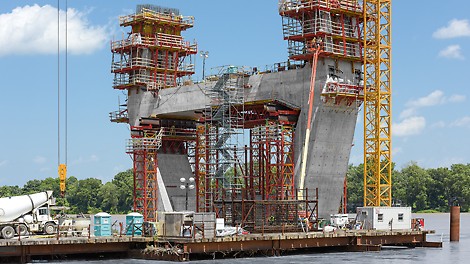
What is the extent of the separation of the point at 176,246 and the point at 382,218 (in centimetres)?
2386

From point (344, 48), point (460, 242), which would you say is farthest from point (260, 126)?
point (460, 242)

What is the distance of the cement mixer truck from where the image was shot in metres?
72.4

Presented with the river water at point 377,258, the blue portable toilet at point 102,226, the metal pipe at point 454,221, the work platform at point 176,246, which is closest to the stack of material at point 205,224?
the work platform at point 176,246

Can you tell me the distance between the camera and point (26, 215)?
75.1 metres

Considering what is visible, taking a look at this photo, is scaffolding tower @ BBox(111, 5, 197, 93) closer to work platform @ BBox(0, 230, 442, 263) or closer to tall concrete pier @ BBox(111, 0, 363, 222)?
tall concrete pier @ BBox(111, 0, 363, 222)

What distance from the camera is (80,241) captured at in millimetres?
68000

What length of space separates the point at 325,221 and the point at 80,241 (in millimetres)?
27813

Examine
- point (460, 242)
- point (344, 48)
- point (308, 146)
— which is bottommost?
point (460, 242)

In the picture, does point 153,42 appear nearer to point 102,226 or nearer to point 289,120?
point 289,120

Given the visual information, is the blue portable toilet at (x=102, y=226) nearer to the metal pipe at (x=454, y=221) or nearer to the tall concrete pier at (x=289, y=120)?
the tall concrete pier at (x=289, y=120)

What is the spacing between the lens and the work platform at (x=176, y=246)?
67.0 metres

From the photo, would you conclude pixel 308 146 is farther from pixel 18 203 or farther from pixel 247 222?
pixel 18 203

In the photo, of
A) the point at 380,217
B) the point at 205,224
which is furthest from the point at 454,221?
the point at 205,224

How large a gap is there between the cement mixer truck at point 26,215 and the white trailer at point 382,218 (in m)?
27.4
